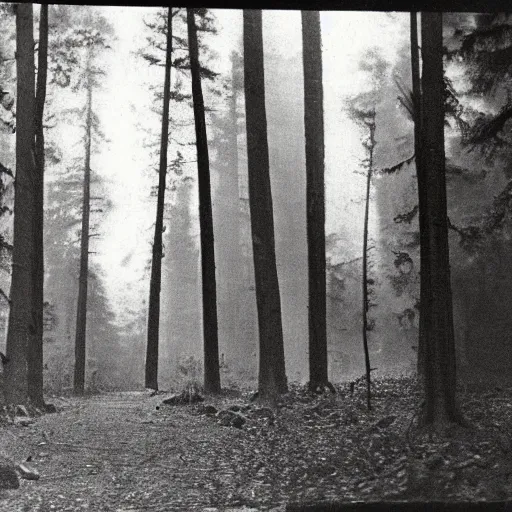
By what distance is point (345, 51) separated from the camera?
22.1ft

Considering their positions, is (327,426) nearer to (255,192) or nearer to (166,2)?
(255,192)

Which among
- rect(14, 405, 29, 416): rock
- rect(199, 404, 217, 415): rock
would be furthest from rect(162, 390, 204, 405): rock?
rect(14, 405, 29, 416): rock

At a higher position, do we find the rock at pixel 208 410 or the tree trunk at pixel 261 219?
the tree trunk at pixel 261 219

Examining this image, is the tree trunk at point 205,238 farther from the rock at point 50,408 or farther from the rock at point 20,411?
the rock at point 20,411

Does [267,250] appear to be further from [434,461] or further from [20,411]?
[20,411]

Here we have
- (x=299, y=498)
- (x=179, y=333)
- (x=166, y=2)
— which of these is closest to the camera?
(x=166, y=2)

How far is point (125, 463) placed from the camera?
436cm

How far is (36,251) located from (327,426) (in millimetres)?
3950

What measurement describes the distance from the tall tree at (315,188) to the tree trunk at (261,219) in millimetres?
789

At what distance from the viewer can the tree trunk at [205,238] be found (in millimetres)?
7270

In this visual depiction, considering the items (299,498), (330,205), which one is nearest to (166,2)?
(299,498)

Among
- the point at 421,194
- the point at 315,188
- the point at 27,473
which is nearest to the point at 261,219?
the point at 315,188

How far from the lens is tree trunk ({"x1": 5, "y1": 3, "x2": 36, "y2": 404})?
5.80 meters

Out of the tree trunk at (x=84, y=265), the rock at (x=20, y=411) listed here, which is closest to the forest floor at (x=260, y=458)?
the rock at (x=20, y=411)
